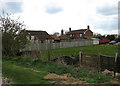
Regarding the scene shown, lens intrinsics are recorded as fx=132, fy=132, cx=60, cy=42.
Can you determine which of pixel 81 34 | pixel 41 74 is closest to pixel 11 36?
pixel 41 74

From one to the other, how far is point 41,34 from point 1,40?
18452mm

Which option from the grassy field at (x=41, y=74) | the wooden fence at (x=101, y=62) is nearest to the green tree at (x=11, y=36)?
the grassy field at (x=41, y=74)

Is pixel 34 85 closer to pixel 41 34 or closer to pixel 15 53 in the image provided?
pixel 15 53

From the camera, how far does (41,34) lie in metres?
30.8

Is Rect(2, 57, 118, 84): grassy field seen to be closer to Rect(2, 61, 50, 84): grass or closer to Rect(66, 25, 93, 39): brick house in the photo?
Rect(2, 61, 50, 84): grass

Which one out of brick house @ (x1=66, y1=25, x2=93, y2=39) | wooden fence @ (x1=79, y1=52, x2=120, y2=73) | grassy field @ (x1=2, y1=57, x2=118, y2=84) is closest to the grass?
grassy field @ (x1=2, y1=57, x2=118, y2=84)

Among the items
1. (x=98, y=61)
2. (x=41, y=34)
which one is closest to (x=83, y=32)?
(x=41, y=34)

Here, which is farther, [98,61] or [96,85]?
[98,61]

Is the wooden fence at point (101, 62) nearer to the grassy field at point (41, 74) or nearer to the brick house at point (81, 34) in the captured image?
the grassy field at point (41, 74)

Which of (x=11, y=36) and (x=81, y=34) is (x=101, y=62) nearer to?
(x=11, y=36)

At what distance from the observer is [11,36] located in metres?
12.5

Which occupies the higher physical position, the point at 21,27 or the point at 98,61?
the point at 21,27

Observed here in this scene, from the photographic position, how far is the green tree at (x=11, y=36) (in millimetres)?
12500

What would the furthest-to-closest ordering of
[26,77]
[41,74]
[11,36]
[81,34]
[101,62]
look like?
[81,34]
[11,36]
[101,62]
[41,74]
[26,77]
